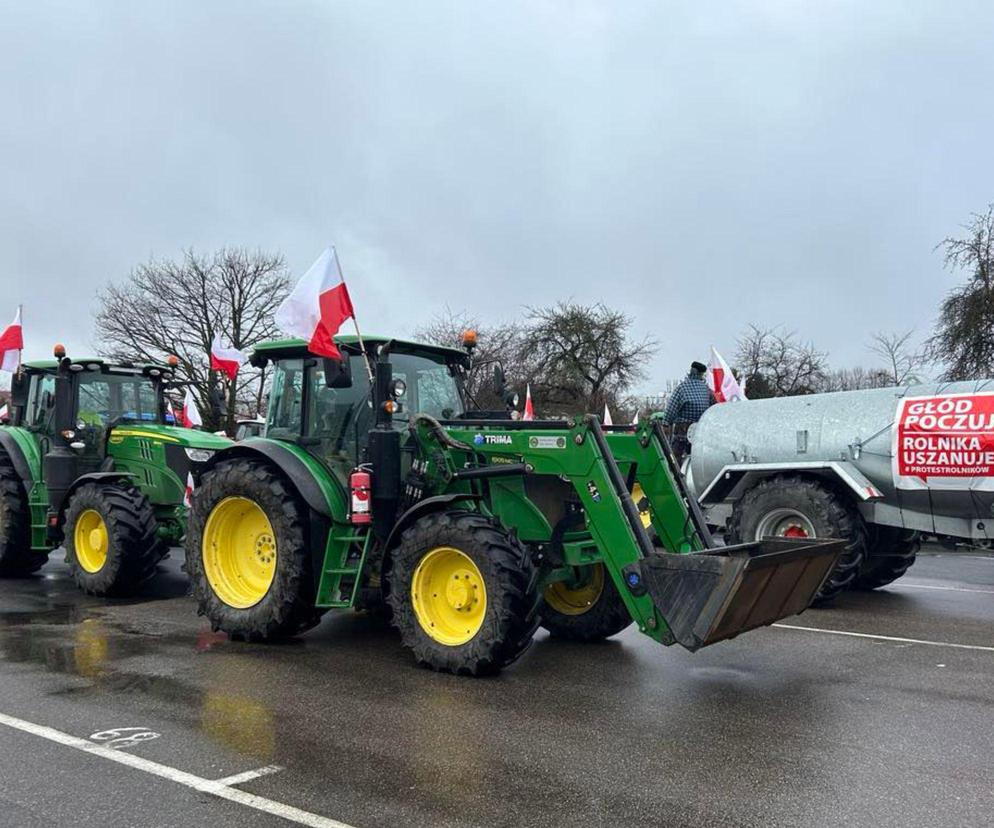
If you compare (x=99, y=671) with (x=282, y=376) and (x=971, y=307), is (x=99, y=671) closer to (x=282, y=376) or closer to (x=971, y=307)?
(x=282, y=376)

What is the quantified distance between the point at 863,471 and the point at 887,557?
127cm

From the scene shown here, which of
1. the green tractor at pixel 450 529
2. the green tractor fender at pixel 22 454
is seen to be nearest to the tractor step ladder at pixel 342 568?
the green tractor at pixel 450 529

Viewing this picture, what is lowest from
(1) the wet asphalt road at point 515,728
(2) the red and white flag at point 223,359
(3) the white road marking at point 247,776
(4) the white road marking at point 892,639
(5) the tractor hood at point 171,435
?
(3) the white road marking at point 247,776

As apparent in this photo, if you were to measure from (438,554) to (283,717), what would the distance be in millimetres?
1466

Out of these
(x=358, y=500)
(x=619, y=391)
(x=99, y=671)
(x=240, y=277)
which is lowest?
(x=99, y=671)

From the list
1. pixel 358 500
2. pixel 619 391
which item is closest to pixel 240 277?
pixel 619 391

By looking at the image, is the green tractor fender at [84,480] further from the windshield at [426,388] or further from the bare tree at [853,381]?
the bare tree at [853,381]

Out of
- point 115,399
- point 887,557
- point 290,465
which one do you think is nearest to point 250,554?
point 290,465

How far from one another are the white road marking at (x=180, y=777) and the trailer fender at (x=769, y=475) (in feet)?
22.1

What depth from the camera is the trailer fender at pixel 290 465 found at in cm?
659

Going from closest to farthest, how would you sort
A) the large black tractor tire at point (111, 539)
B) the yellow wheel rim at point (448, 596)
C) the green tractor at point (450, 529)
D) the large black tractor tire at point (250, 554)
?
1. the green tractor at point (450, 529)
2. the yellow wheel rim at point (448, 596)
3. the large black tractor tire at point (250, 554)
4. the large black tractor tire at point (111, 539)

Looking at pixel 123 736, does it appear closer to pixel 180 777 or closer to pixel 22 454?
pixel 180 777

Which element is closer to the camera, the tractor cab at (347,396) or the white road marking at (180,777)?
the white road marking at (180,777)

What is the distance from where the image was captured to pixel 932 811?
3.80 m
